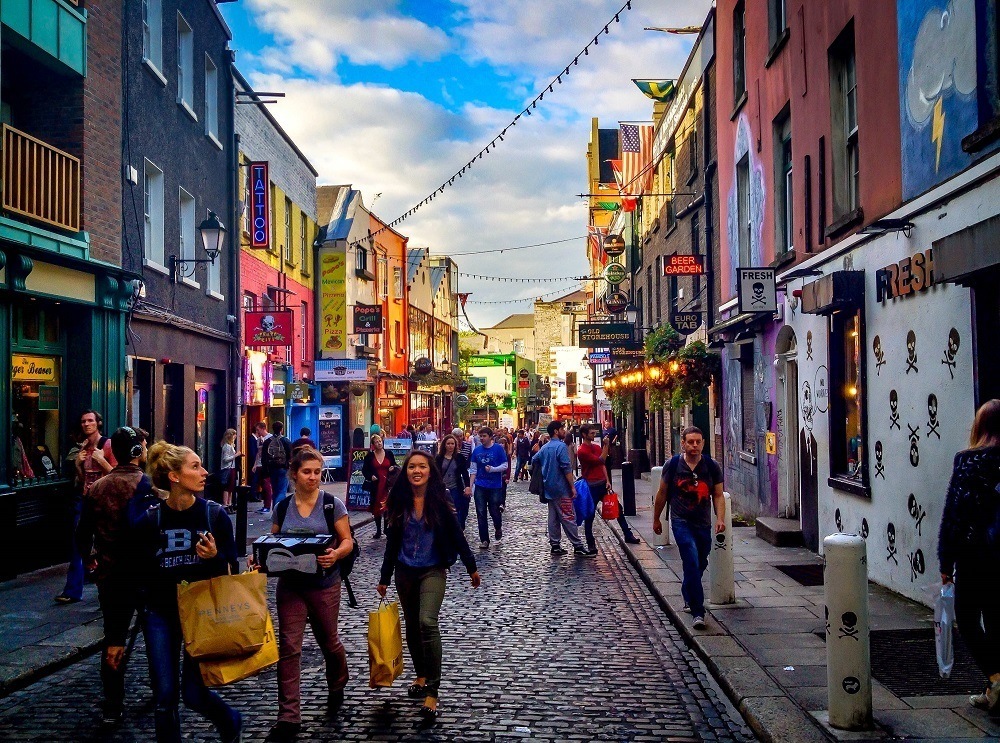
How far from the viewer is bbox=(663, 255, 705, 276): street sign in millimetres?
19719

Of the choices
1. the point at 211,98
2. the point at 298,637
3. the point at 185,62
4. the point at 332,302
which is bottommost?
the point at 298,637

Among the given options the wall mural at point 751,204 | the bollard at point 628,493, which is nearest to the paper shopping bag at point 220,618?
the wall mural at point 751,204

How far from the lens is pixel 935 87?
805 centimetres

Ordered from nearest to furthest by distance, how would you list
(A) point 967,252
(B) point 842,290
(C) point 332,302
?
(A) point 967,252
(B) point 842,290
(C) point 332,302

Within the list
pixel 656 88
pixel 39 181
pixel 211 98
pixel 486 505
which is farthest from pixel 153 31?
pixel 656 88

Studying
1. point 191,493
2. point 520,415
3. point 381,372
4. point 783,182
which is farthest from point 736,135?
point 520,415

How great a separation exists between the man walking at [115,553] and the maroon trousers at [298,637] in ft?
2.78

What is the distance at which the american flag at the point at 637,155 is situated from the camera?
29812 mm

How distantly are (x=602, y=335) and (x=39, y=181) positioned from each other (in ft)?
58.1

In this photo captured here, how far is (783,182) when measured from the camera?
14094 millimetres

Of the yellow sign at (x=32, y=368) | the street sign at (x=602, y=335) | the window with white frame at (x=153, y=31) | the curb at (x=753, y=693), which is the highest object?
the window with white frame at (x=153, y=31)

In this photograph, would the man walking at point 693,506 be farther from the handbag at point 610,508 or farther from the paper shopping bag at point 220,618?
the handbag at point 610,508

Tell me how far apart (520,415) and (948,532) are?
88.3 metres

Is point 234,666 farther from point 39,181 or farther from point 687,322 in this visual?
point 687,322
